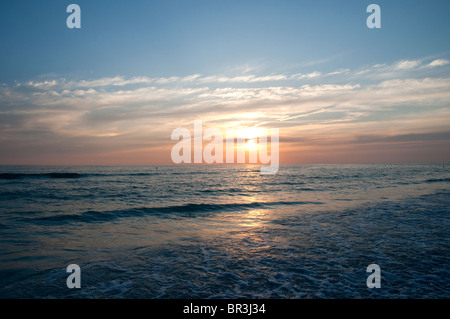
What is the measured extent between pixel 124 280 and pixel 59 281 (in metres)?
1.83

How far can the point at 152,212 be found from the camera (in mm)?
21141

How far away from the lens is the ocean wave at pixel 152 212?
17531mm

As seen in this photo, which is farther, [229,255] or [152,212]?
[152,212]

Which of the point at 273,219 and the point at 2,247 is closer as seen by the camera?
the point at 2,247

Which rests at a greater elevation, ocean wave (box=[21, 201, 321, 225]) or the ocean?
the ocean

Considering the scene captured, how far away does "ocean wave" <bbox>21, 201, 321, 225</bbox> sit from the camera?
1753 centimetres

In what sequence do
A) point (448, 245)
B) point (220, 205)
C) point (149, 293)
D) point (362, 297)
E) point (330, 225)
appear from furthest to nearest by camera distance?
point (220, 205), point (330, 225), point (448, 245), point (149, 293), point (362, 297)

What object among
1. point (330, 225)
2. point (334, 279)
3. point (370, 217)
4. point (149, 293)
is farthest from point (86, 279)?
point (370, 217)

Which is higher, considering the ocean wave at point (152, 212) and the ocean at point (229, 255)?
the ocean at point (229, 255)

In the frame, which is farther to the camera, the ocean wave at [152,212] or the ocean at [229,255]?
the ocean wave at [152,212]

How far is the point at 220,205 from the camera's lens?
24812mm

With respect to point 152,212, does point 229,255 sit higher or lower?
higher

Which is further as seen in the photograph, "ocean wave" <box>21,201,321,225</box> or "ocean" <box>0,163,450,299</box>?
"ocean wave" <box>21,201,321,225</box>

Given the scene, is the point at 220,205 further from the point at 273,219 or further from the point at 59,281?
the point at 59,281
